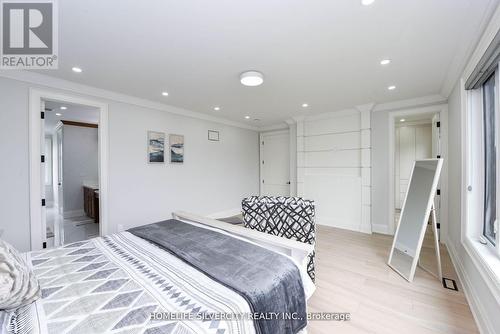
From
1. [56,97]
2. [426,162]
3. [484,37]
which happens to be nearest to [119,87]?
[56,97]

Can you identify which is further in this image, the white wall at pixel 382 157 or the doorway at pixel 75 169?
the doorway at pixel 75 169

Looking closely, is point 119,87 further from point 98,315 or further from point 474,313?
point 474,313

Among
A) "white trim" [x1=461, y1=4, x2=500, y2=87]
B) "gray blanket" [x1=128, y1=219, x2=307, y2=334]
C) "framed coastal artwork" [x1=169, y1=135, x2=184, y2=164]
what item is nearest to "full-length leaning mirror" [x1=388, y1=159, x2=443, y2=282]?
"white trim" [x1=461, y1=4, x2=500, y2=87]

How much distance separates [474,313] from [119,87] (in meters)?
4.69

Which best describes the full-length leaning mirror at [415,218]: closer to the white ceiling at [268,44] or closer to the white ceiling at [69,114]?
the white ceiling at [268,44]

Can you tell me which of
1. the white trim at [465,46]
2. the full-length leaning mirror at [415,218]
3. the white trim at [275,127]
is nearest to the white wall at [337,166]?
the white trim at [275,127]

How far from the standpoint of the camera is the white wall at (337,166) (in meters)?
3.97

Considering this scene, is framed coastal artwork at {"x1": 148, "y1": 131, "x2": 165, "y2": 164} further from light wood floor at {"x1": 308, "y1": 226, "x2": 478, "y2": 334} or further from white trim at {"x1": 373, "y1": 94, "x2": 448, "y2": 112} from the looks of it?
white trim at {"x1": 373, "y1": 94, "x2": 448, "y2": 112}

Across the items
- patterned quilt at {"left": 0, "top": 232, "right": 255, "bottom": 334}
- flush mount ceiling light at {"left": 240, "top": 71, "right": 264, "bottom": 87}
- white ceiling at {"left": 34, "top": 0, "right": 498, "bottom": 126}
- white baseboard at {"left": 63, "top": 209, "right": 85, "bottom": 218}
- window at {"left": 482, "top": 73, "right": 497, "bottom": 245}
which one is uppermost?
white ceiling at {"left": 34, "top": 0, "right": 498, "bottom": 126}

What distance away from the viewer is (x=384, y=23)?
5.36 feet

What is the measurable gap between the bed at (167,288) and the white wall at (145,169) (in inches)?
60.7

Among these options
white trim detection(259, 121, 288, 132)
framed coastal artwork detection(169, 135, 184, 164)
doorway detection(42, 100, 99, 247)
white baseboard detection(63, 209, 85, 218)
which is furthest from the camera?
white trim detection(259, 121, 288, 132)

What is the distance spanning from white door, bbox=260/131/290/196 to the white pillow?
4818 mm

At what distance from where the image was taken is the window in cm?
179
